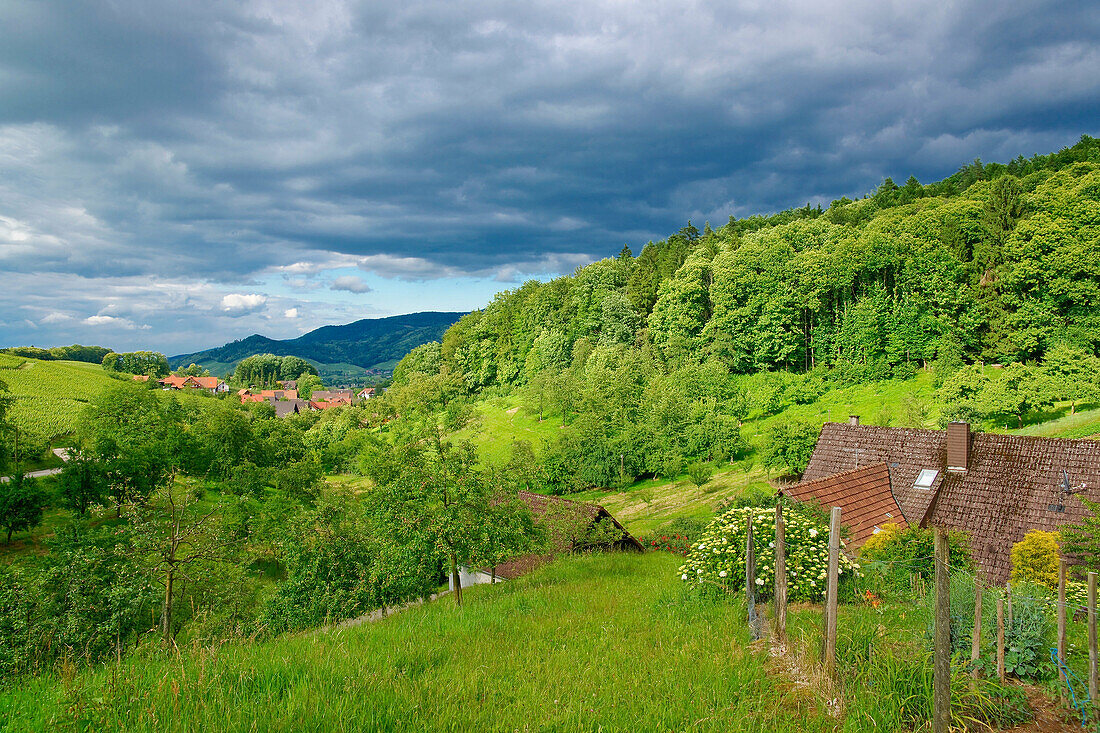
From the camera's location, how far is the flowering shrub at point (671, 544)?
917 inches

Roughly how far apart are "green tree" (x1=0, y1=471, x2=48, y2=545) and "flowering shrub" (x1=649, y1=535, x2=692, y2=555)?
41261 millimetres

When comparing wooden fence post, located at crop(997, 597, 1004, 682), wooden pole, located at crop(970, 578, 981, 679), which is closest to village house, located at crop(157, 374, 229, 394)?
wooden pole, located at crop(970, 578, 981, 679)

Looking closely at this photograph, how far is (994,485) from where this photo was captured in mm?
21750

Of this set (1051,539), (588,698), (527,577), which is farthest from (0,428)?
(1051,539)

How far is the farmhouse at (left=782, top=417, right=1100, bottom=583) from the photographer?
796 inches

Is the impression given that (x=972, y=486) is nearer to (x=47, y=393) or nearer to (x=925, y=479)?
(x=925, y=479)

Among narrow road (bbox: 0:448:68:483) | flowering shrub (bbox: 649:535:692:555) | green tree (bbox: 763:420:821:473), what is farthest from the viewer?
narrow road (bbox: 0:448:68:483)

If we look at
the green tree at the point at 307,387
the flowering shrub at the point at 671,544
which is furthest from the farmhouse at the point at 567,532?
the green tree at the point at 307,387

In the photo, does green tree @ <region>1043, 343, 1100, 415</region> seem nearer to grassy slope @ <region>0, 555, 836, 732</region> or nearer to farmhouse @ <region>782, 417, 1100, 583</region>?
farmhouse @ <region>782, 417, 1100, 583</region>

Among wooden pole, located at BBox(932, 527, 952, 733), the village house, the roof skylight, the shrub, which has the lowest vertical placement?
the shrub

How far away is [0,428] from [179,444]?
1280 cm

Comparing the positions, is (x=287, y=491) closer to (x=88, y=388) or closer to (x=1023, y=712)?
(x=1023, y=712)

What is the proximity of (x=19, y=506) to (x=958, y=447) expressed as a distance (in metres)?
54.9

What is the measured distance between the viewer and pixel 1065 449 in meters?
21.0
